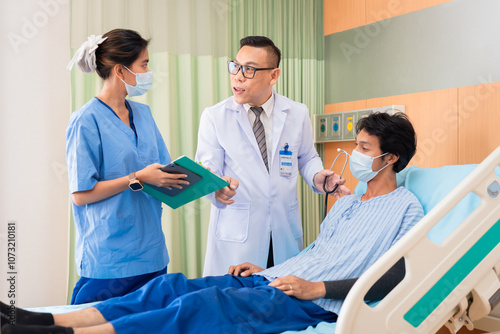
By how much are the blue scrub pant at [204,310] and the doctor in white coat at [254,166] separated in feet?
1.94

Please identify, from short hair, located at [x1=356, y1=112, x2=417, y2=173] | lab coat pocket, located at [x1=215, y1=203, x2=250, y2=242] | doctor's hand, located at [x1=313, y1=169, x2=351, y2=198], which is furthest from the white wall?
short hair, located at [x1=356, y1=112, x2=417, y2=173]

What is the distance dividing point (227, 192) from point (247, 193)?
0.70ft

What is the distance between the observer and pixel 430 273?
58.9 inches

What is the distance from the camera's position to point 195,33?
3322 millimetres

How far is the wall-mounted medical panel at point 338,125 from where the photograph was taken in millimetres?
3221

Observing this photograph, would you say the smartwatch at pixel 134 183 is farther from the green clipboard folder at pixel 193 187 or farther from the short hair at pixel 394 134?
the short hair at pixel 394 134

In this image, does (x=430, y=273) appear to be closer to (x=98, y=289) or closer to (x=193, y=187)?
(x=193, y=187)

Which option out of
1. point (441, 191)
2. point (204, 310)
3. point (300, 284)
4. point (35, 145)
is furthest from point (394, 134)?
point (35, 145)

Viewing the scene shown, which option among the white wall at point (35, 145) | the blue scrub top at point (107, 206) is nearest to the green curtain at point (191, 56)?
the white wall at point (35, 145)

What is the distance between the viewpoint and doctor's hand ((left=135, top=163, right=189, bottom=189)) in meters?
1.83

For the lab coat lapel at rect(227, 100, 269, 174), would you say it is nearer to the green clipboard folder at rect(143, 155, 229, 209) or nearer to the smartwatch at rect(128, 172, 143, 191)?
the green clipboard folder at rect(143, 155, 229, 209)

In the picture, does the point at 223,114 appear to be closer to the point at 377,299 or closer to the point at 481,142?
the point at 377,299

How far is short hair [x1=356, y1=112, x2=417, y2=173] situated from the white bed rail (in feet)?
1.49

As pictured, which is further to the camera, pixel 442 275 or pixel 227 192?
pixel 227 192
